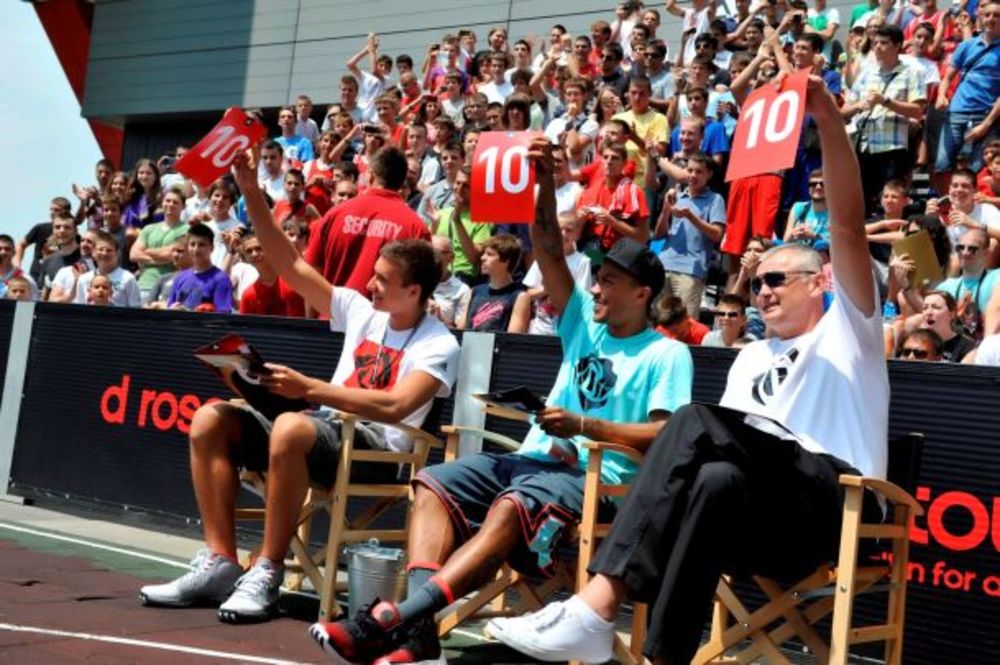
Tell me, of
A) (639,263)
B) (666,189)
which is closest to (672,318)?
(639,263)

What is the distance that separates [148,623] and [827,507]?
2.44 metres

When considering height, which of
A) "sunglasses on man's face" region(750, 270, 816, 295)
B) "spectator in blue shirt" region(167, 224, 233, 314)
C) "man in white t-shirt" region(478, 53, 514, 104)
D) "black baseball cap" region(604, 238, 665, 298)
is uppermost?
"man in white t-shirt" region(478, 53, 514, 104)

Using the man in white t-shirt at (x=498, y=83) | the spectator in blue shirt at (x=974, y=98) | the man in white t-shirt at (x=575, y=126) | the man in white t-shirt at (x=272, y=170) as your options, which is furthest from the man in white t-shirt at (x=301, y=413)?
the man in white t-shirt at (x=498, y=83)

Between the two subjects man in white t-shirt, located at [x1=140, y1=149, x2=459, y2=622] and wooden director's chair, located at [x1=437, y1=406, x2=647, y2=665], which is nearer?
wooden director's chair, located at [x1=437, y1=406, x2=647, y2=665]

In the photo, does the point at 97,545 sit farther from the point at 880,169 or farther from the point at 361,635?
the point at 880,169

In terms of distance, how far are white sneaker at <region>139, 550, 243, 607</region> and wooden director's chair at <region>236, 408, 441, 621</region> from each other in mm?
270

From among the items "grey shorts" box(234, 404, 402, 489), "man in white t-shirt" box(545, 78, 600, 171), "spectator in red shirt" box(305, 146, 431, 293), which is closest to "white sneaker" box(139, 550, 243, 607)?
"grey shorts" box(234, 404, 402, 489)

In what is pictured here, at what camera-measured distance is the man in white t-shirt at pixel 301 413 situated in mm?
4984

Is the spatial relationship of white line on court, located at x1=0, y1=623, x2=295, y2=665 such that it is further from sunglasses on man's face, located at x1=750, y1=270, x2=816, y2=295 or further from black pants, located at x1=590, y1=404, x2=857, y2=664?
sunglasses on man's face, located at x1=750, y1=270, x2=816, y2=295

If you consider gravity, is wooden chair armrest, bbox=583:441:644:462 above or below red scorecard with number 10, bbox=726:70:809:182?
below

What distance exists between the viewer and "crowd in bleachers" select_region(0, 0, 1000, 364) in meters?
7.19

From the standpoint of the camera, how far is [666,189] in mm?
9945

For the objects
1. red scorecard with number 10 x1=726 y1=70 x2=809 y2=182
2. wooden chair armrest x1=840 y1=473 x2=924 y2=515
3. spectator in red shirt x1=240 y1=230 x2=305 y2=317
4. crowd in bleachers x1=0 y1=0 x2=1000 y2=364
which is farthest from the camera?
spectator in red shirt x1=240 y1=230 x2=305 y2=317

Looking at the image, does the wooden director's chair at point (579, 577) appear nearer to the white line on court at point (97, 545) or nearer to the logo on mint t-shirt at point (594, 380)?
the logo on mint t-shirt at point (594, 380)
